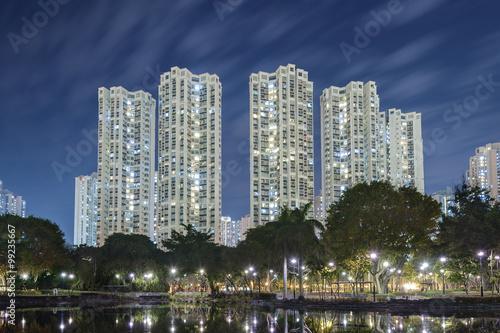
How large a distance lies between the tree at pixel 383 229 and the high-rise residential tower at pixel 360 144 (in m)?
98.5

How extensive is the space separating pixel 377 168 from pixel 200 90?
6514cm

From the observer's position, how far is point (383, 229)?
1973 inches

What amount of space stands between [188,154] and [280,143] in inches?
1196

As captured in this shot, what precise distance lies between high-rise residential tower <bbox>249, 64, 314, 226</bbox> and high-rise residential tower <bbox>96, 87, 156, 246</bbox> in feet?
151

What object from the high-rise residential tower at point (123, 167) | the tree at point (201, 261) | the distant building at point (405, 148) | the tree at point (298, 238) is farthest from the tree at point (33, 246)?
the distant building at point (405, 148)

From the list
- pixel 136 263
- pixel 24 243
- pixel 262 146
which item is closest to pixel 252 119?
pixel 262 146

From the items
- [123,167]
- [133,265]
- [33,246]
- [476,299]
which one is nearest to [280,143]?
[123,167]

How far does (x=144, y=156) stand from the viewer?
175000 millimetres

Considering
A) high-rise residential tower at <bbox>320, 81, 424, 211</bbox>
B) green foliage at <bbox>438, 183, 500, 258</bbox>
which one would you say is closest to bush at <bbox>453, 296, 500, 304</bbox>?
green foliage at <bbox>438, 183, 500, 258</bbox>

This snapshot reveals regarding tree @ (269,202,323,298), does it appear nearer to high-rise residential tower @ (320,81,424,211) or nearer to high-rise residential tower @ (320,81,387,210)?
high-rise residential tower @ (320,81,424,211)

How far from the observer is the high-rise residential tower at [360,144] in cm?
15650

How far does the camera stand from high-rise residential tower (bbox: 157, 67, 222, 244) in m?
152

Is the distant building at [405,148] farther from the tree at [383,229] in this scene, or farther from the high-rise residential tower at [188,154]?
the tree at [383,229]

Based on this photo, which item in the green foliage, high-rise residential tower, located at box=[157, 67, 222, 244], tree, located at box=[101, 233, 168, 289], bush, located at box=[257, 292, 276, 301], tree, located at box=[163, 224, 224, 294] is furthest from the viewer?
high-rise residential tower, located at box=[157, 67, 222, 244]
